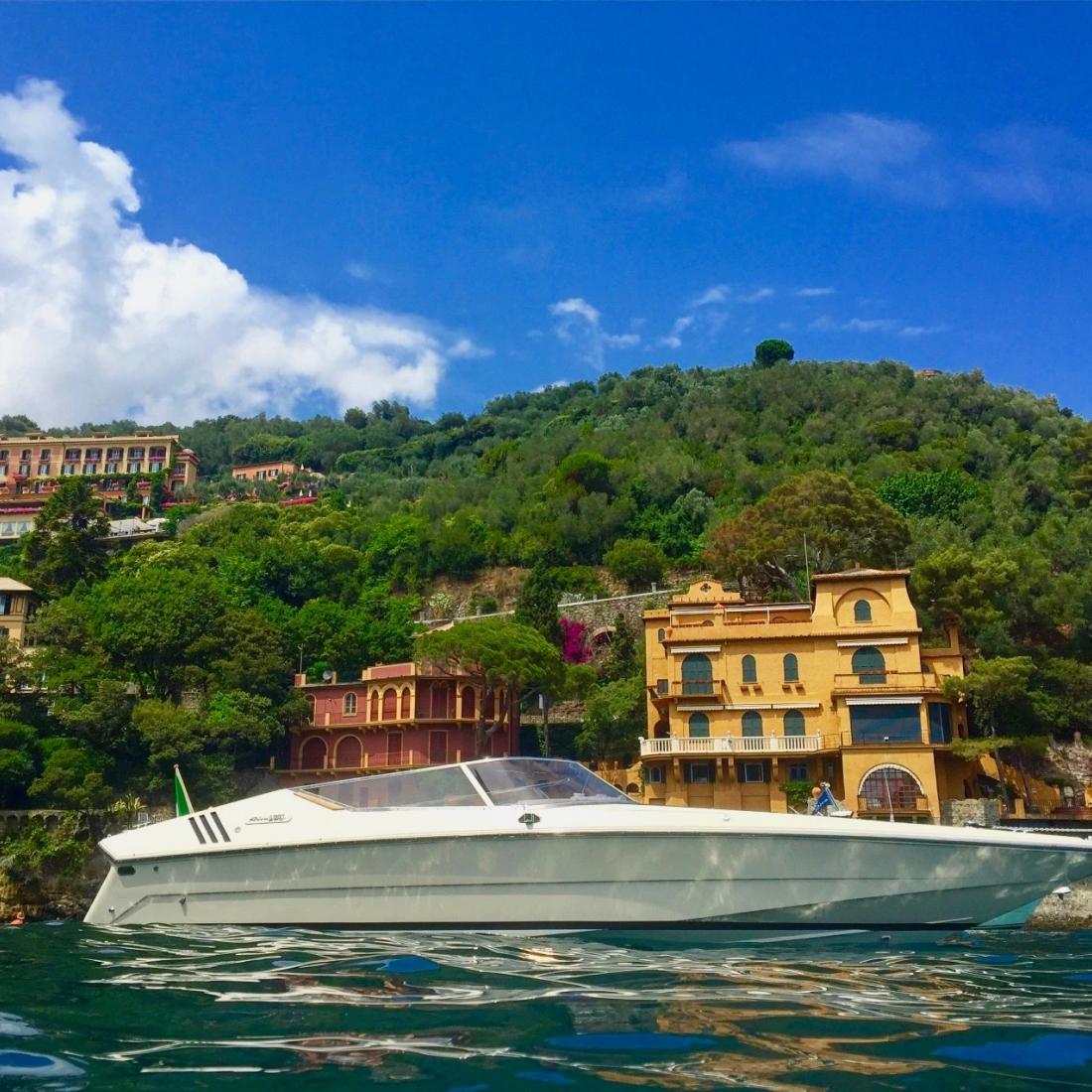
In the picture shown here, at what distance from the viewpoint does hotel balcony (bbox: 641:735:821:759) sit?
25.6m

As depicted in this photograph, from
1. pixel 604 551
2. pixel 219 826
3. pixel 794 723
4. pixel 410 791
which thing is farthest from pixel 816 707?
pixel 604 551

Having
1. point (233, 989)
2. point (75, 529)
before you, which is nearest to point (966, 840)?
point (233, 989)

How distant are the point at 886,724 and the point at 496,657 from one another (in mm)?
12091

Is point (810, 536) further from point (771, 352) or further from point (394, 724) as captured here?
point (771, 352)

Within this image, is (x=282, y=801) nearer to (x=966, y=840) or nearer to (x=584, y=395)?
(x=966, y=840)

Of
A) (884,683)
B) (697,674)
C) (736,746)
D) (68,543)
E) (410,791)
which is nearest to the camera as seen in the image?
(410,791)

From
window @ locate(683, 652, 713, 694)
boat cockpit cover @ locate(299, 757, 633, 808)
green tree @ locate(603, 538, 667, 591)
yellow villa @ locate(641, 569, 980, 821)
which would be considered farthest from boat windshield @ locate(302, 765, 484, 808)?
green tree @ locate(603, 538, 667, 591)

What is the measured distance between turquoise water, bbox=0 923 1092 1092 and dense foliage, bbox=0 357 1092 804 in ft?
64.0

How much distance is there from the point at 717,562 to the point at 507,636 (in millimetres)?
9410

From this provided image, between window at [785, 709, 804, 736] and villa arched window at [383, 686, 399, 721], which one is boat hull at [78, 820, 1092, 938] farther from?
villa arched window at [383, 686, 399, 721]

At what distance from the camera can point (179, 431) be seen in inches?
4670

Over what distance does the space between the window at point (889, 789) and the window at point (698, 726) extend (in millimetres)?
4641

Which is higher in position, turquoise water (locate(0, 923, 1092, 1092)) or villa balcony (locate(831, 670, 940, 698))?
villa balcony (locate(831, 670, 940, 698))

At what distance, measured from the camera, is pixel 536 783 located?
998cm
